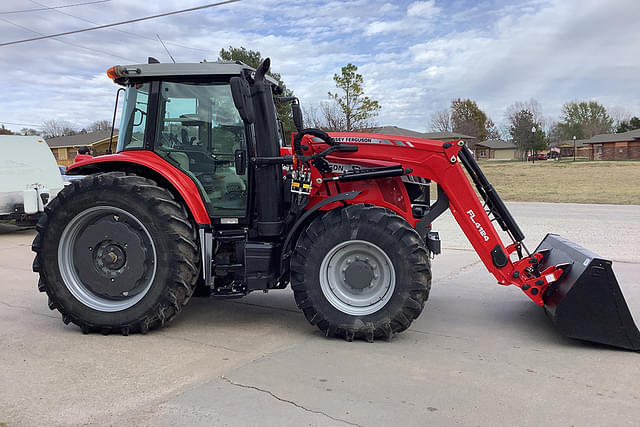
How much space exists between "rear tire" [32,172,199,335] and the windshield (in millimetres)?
436

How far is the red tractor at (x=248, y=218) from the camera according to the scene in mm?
4672

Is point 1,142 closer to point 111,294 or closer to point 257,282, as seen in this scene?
point 111,294

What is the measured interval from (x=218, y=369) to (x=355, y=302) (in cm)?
137

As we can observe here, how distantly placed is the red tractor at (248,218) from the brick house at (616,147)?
3067 inches

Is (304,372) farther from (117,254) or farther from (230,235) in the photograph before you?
(117,254)

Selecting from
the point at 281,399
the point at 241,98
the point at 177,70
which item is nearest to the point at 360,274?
the point at 281,399

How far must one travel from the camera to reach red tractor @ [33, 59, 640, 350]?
4.67 metres

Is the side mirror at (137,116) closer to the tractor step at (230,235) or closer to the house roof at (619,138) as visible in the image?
the tractor step at (230,235)

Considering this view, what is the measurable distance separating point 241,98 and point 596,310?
3.51m

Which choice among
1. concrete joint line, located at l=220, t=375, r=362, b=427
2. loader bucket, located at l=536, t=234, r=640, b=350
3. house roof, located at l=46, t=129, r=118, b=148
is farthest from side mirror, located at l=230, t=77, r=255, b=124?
house roof, located at l=46, t=129, r=118, b=148

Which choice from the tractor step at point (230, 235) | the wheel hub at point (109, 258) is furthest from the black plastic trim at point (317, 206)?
the wheel hub at point (109, 258)

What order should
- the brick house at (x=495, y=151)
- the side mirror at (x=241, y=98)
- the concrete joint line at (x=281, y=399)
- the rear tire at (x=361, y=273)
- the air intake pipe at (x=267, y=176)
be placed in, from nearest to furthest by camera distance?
the concrete joint line at (x=281, y=399)
the rear tire at (x=361, y=273)
the side mirror at (x=241, y=98)
the air intake pipe at (x=267, y=176)
the brick house at (x=495, y=151)

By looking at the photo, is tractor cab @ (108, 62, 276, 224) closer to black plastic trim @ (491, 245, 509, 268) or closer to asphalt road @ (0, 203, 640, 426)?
asphalt road @ (0, 203, 640, 426)

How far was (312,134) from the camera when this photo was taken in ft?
16.3
